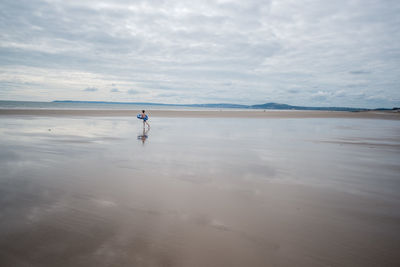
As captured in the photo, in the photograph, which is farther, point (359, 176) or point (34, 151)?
point (34, 151)

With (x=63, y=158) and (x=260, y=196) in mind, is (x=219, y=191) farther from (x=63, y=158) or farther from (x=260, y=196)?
(x=63, y=158)

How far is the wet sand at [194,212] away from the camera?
10.6 feet

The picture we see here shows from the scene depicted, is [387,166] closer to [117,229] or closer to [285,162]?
[285,162]

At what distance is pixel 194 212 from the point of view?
4.43 m

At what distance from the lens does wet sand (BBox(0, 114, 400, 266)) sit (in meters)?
3.23

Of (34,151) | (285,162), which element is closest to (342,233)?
(285,162)

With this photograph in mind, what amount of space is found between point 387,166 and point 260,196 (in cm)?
619

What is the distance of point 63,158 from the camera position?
8.29m

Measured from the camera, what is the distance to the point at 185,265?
3.04m

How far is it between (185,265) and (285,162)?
6.51 metres

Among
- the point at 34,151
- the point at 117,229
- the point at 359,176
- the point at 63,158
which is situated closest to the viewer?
the point at 117,229

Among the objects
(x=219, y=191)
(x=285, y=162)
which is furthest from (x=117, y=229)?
(x=285, y=162)

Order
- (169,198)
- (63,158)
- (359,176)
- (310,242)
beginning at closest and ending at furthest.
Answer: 1. (310,242)
2. (169,198)
3. (359,176)
4. (63,158)

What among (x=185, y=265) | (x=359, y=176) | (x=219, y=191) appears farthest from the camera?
(x=359, y=176)
